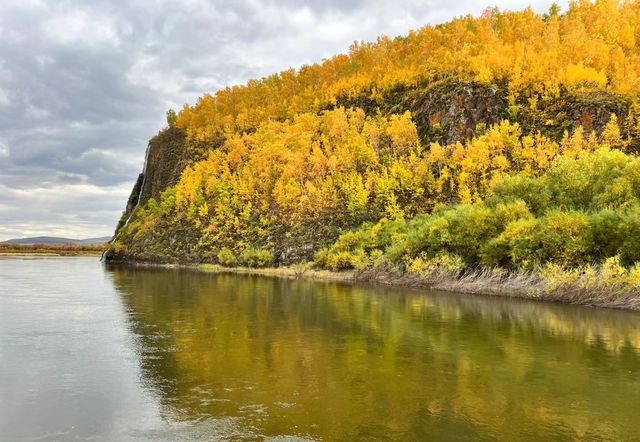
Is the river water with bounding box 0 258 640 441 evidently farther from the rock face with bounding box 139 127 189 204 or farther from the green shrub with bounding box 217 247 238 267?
the rock face with bounding box 139 127 189 204

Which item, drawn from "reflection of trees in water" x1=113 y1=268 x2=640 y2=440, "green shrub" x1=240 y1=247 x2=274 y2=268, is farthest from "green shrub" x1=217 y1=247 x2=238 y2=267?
"reflection of trees in water" x1=113 y1=268 x2=640 y2=440

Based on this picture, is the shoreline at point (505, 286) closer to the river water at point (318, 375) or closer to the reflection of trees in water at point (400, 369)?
the reflection of trees in water at point (400, 369)

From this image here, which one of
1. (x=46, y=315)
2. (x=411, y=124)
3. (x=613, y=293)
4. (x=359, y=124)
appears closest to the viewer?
(x=46, y=315)

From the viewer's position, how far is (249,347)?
20.0m

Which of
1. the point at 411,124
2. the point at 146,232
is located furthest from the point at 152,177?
the point at 411,124

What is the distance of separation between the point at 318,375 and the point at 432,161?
80.6m

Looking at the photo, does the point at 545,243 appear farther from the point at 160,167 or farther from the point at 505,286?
the point at 160,167

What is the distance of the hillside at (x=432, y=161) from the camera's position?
4622cm

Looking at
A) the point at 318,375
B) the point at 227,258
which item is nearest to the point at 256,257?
the point at 227,258

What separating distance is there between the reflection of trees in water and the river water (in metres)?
0.06

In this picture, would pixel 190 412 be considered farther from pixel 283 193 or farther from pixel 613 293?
pixel 283 193

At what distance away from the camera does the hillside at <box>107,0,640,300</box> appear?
4622 centimetres

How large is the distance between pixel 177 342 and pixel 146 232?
114134 millimetres

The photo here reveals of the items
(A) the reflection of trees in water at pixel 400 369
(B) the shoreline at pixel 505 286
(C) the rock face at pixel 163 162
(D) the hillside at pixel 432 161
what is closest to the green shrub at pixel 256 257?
(D) the hillside at pixel 432 161
